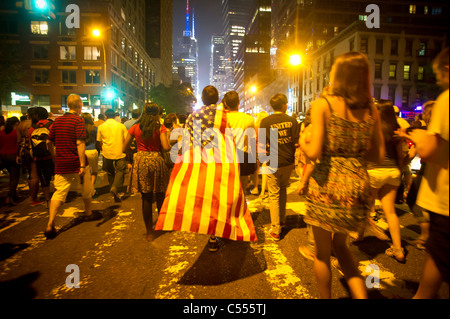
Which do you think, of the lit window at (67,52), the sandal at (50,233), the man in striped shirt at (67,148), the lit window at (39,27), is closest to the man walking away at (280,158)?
the man in striped shirt at (67,148)

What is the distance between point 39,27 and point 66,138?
52.8m

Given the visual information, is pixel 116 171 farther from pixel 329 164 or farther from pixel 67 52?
pixel 67 52

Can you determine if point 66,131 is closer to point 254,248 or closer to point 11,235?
point 11,235

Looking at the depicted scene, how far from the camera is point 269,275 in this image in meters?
3.20

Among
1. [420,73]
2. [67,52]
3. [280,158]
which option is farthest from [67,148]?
[420,73]

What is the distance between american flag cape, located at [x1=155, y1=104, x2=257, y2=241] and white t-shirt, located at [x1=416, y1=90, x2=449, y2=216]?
1.82 meters

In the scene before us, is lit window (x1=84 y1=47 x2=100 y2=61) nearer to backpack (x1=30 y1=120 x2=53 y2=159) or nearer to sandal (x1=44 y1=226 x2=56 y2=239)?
backpack (x1=30 y1=120 x2=53 y2=159)

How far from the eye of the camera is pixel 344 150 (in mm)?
2137

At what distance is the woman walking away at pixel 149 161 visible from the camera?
4.19 meters

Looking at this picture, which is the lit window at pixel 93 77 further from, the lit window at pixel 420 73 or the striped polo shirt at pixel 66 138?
the lit window at pixel 420 73

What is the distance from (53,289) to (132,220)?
237cm

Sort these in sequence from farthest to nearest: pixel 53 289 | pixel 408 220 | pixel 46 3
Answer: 1. pixel 46 3
2. pixel 408 220
3. pixel 53 289

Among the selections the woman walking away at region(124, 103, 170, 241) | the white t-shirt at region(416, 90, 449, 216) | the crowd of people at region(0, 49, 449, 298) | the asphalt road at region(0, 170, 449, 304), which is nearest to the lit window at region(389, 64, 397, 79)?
the crowd of people at region(0, 49, 449, 298)
